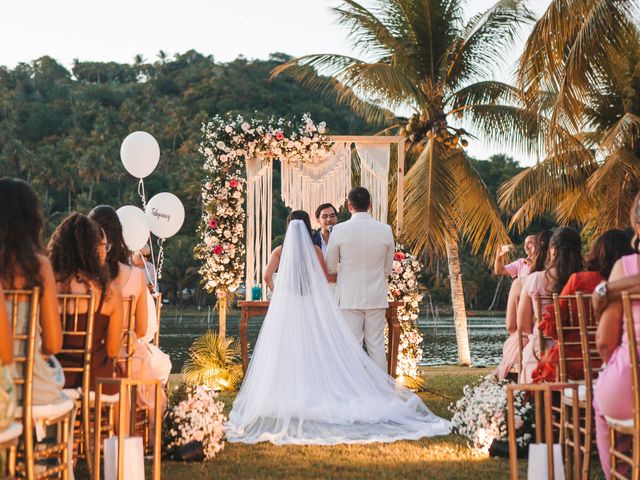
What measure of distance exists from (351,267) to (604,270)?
3035 mm

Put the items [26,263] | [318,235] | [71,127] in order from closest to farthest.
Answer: [26,263] < [318,235] < [71,127]

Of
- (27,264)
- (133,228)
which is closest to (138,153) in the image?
(133,228)

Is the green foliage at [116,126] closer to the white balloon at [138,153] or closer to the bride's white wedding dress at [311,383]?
the white balloon at [138,153]

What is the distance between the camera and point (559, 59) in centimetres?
1085

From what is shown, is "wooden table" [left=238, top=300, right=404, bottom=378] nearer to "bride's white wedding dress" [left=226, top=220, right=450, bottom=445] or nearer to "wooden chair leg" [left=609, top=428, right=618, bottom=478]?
"bride's white wedding dress" [left=226, top=220, right=450, bottom=445]

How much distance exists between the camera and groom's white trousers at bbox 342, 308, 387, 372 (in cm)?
741

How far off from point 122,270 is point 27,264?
171 centimetres

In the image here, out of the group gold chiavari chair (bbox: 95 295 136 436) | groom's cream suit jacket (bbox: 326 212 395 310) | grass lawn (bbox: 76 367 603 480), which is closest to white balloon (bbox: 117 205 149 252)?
groom's cream suit jacket (bbox: 326 212 395 310)

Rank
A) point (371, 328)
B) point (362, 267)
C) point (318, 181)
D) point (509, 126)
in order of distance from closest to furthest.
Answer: point (362, 267)
point (371, 328)
point (318, 181)
point (509, 126)

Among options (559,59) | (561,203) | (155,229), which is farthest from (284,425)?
(561,203)

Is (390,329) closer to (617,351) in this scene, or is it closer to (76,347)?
(76,347)

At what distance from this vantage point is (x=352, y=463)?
528 cm

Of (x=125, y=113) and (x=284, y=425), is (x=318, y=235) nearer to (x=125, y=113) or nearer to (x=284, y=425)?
(x=284, y=425)

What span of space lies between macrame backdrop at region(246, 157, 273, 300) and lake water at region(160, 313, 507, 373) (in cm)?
722
